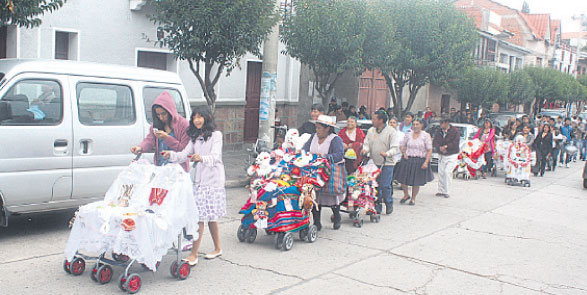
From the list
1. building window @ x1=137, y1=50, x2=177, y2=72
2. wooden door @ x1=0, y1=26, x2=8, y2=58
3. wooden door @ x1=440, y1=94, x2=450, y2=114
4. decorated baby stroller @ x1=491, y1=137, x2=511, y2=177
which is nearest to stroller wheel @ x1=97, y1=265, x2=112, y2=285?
wooden door @ x1=0, y1=26, x2=8, y2=58

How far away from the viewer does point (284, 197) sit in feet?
23.6

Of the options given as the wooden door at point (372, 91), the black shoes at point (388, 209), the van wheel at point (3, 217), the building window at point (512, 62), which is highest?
the building window at point (512, 62)

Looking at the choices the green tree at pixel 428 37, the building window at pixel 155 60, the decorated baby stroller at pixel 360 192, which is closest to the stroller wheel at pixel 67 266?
the decorated baby stroller at pixel 360 192

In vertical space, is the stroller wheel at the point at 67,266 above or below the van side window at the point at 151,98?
below

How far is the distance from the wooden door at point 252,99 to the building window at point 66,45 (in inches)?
238

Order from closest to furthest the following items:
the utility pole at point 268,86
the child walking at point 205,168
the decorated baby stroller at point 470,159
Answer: the child walking at point 205,168 < the utility pole at point 268,86 < the decorated baby stroller at point 470,159

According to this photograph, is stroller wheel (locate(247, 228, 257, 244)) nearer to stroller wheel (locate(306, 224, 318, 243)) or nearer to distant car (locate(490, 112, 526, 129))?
stroller wheel (locate(306, 224, 318, 243))

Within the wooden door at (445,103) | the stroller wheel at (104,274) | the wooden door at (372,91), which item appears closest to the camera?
the stroller wheel at (104,274)

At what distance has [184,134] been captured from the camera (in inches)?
253

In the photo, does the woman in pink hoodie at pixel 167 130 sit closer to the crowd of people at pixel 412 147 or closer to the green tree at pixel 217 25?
the crowd of people at pixel 412 147

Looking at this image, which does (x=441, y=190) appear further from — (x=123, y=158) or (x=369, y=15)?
(x=123, y=158)

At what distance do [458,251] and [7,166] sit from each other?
551 cm

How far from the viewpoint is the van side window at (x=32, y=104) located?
21.4ft

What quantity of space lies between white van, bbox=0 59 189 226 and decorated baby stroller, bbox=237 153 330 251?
1695mm
